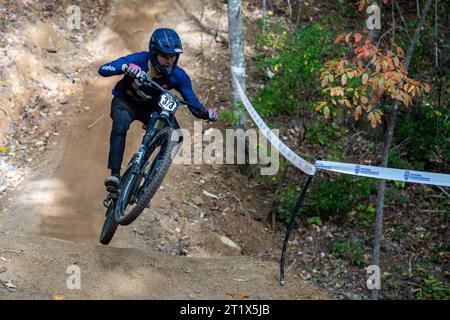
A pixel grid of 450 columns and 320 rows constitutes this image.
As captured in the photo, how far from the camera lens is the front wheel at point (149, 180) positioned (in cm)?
579

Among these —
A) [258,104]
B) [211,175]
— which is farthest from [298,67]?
[211,175]

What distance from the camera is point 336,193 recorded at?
1015 cm

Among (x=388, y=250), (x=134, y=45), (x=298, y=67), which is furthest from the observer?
(x=134, y=45)

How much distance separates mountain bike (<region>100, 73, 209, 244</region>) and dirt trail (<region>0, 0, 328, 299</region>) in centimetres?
64

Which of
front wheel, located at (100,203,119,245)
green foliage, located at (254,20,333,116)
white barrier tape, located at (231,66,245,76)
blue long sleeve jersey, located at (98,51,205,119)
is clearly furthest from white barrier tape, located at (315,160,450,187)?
white barrier tape, located at (231,66,245,76)

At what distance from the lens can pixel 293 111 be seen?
434 inches

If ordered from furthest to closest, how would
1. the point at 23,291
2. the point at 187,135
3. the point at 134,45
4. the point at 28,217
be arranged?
the point at 134,45, the point at 187,135, the point at 28,217, the point at 23,291

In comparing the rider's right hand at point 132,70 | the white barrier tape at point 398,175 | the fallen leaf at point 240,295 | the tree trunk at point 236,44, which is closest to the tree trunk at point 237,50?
the tree trunk at point 236,44

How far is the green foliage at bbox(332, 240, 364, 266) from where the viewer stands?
9.73 m

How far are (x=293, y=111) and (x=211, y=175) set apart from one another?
2101 millimetres

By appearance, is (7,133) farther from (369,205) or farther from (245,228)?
(369,205)

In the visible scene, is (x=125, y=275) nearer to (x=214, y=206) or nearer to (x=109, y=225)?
(x=109, y=225)

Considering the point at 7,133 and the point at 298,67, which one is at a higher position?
the point at 298,67

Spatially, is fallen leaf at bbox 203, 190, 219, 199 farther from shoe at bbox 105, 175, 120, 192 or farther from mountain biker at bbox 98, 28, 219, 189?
shoe at bbox 105, 175, 120, 192
